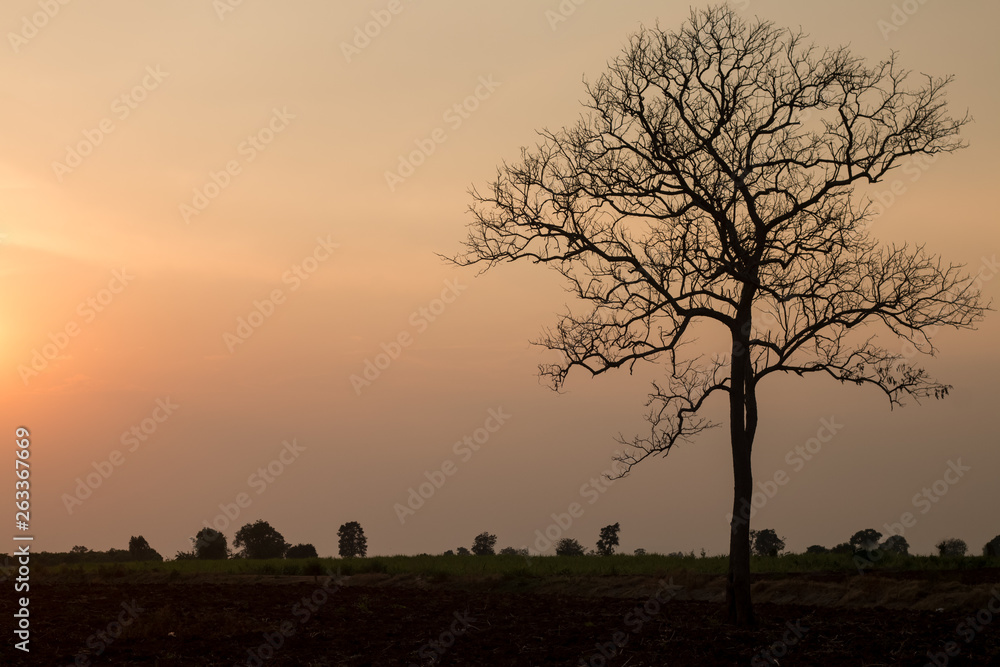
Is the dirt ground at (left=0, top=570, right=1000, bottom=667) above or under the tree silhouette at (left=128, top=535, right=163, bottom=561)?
under

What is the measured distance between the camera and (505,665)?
14422 millimetres

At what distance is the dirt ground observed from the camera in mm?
14711

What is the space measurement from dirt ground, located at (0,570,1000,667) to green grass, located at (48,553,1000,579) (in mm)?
2584

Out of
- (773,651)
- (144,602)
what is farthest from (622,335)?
(144,602)

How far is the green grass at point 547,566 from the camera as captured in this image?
1117 inches

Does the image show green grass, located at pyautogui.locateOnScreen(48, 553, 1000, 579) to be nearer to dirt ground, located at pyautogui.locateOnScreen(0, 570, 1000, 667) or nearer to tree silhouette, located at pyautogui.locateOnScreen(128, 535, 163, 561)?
dirt ground, located at pyautogui.locateOnScreen(0, 570, 1000, 667)

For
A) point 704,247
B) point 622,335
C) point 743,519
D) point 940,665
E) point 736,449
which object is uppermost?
point 704,247

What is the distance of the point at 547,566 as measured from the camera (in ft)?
108

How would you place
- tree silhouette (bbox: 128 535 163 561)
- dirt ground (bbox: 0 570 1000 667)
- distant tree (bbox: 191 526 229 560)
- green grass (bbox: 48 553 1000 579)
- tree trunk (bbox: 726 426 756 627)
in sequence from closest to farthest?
dirt ground (bbox: 0 570 1000 667) < tree trunk (bbox: 726 426 756 627) < green grass (bbox: 48 553 1000 579) < distant tree (bbox: 191 526 229 560) < tree silhouette (bbox: 128 535 163 561)

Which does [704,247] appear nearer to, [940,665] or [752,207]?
[752,207]

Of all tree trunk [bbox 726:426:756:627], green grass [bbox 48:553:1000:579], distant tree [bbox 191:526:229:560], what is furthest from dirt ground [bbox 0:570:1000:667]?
distant tree [bbox 191:526:229:560]

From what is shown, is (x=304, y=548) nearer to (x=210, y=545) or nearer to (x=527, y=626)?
(x=210, y=545)

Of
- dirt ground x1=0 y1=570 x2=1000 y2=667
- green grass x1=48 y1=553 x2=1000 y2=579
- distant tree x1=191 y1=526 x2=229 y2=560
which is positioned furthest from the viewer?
distant tree x1=191 y1=526 x2=229 y2=560

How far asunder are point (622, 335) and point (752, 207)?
3912 millimetres
